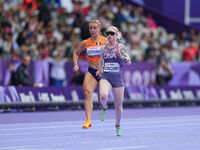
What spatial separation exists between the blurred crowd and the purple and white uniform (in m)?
8.47

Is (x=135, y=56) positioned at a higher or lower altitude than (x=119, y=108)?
lower

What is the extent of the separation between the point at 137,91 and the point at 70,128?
28.0 feet

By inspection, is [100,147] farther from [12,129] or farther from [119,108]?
[12,129]

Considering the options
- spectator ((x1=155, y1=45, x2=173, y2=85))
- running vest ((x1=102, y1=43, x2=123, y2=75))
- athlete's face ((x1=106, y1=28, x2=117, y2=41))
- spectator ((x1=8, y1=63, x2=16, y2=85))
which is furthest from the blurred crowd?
athlete's face ((x1=106, y1=28, x2=117, y2=41))

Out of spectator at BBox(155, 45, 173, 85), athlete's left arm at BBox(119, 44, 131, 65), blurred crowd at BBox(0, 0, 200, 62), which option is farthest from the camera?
spectator at BBox(155, 45, 173, 85)

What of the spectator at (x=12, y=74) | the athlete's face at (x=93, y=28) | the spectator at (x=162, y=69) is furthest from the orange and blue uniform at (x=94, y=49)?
the spectator at (x=162, y=69)

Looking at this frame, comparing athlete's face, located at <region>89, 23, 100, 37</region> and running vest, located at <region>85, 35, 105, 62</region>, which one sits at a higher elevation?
athlete's face, located at <region>89, 23, 100, 37</region>

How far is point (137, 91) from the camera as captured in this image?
21.6m

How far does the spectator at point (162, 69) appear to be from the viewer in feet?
74.9

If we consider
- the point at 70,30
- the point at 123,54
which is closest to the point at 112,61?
the point at 123,54

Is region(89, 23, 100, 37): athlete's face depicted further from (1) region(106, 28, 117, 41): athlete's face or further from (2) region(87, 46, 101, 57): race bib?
(1) region(106, 28, 117, 41): athlete's face

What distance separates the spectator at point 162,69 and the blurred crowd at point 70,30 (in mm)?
884

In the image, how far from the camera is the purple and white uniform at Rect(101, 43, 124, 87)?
11719 millimetres

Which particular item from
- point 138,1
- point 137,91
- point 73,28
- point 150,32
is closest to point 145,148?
point 137,91
